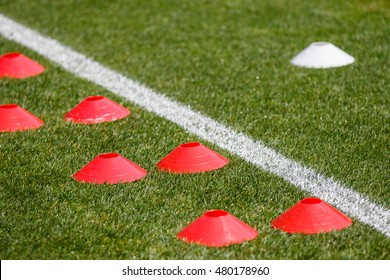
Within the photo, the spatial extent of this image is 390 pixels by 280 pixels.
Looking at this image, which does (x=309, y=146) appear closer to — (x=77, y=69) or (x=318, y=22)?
(x=77, y=69)

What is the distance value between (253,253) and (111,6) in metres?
5.32

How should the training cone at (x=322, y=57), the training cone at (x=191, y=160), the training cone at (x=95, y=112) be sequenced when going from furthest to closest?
1. the training cone at (x=322, y=57)
2. the training cone at (x=95, y=112)
3. the training cone at (x=191, y=160)

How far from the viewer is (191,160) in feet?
16.9

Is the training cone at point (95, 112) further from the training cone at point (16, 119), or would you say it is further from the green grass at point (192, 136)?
the training cone at point (16, 119)

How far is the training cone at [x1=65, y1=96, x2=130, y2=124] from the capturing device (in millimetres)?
6105

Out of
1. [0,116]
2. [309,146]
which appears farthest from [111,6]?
[309,146]

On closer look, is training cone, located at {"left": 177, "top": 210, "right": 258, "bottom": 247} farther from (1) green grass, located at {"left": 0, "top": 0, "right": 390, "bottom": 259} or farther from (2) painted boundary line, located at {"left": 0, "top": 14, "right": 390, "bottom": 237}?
(2) painted boundary line, located at {"left": 0, "top": 14, "right": 390, "bottom": 237}

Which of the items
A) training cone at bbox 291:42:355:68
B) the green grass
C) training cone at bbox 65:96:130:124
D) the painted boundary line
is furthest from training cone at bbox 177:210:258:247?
training cone at bbox 291:42:355:68

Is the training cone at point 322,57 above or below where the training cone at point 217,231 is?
below

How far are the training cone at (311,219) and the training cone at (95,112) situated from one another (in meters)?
1.95

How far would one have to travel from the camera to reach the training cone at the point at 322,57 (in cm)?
707

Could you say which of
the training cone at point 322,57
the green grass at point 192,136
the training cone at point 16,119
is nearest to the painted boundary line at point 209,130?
the green grass at point 192,136
